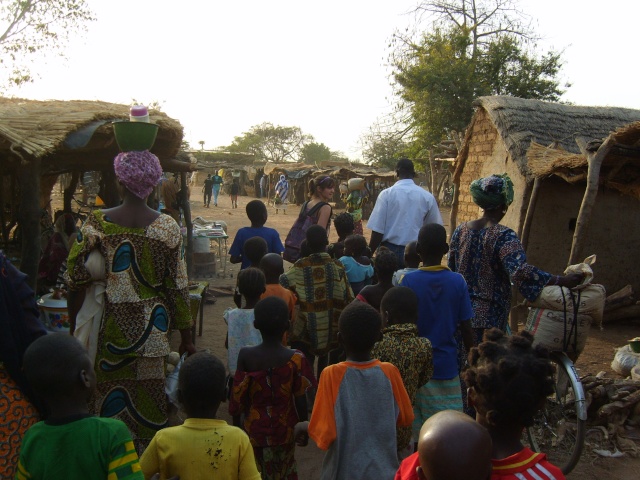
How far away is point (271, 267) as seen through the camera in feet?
13.4

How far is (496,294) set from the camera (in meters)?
3.59

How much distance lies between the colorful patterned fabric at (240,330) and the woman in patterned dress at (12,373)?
1465mm

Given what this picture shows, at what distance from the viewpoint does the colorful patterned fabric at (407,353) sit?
2979 millimetres

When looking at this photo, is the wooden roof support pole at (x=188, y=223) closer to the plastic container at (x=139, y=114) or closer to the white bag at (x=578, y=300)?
the plastic container at (x=139, y=114)

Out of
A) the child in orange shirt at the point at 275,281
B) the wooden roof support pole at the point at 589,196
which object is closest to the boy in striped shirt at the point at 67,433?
the child in orange shirt at the point at 275,281

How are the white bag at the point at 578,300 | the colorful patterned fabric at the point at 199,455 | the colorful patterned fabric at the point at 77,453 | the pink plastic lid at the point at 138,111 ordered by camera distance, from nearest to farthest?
the colorful patterned fabric at the point at 77,453, the colorful patterned fabric at the point at 199,455, the pink plastic lid at the point at 138,111, the white bag at the point at 578,300

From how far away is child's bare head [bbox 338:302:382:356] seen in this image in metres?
2.58

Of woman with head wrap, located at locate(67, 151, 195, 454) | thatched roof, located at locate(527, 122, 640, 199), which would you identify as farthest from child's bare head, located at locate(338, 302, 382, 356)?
thatched roof, located at locate(527, 122, 640, 199)

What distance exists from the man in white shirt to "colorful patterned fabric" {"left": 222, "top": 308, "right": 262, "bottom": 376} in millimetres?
1772

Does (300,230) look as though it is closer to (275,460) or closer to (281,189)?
(275,460)

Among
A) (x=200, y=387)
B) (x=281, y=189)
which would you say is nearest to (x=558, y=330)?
(x=200, y=387)

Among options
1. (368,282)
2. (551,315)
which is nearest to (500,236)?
(551,315)

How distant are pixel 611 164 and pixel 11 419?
263 inches

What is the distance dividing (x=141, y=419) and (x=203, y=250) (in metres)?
7.25
